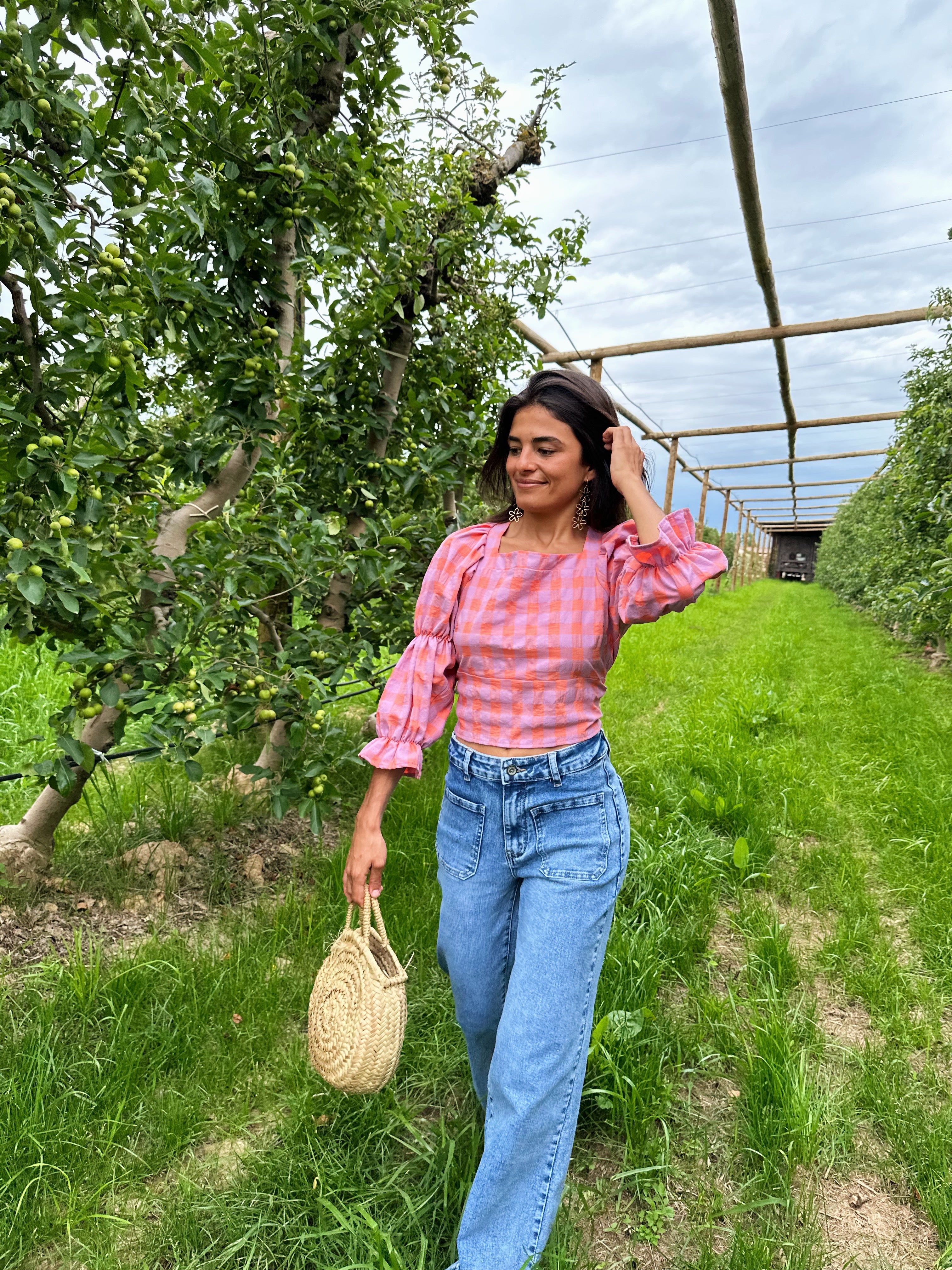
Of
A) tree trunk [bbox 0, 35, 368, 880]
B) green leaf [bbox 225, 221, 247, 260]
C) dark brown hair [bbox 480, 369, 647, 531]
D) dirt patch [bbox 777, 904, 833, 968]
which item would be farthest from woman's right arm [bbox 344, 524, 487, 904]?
dirt patch [bbox 777, 904, 833, 968]

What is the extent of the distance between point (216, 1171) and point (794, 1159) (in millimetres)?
1334

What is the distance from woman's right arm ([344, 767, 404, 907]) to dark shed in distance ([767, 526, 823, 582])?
4398 cm

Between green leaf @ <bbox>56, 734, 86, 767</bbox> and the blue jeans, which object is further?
green leaf @ <bbox>56, 734, 86, 767</bbox>

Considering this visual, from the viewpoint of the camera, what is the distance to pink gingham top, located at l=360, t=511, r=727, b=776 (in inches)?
60.1

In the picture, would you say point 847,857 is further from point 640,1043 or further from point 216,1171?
point 216,1171

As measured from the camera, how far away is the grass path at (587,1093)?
1604 mm

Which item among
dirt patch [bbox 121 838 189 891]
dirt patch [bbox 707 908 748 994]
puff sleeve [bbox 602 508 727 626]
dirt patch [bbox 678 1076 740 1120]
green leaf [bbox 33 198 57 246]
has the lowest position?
dirt patch [bbox 678 1076 740 1120]

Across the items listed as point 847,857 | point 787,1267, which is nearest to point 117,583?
point 787,1267

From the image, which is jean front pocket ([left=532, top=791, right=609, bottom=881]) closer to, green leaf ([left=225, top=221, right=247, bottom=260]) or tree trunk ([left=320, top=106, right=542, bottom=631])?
tree trunk ([left=320, top=106, right=542, bottom=631])

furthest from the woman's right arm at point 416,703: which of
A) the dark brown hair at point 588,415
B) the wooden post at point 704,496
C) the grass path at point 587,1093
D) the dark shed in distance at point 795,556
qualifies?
the dark shed in distance at point 795,556

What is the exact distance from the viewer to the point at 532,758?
1525 mm

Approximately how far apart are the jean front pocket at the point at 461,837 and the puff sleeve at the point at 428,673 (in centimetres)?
11

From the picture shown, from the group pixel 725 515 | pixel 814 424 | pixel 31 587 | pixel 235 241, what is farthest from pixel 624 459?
pixel 725 515

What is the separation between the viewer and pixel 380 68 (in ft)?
9.12
